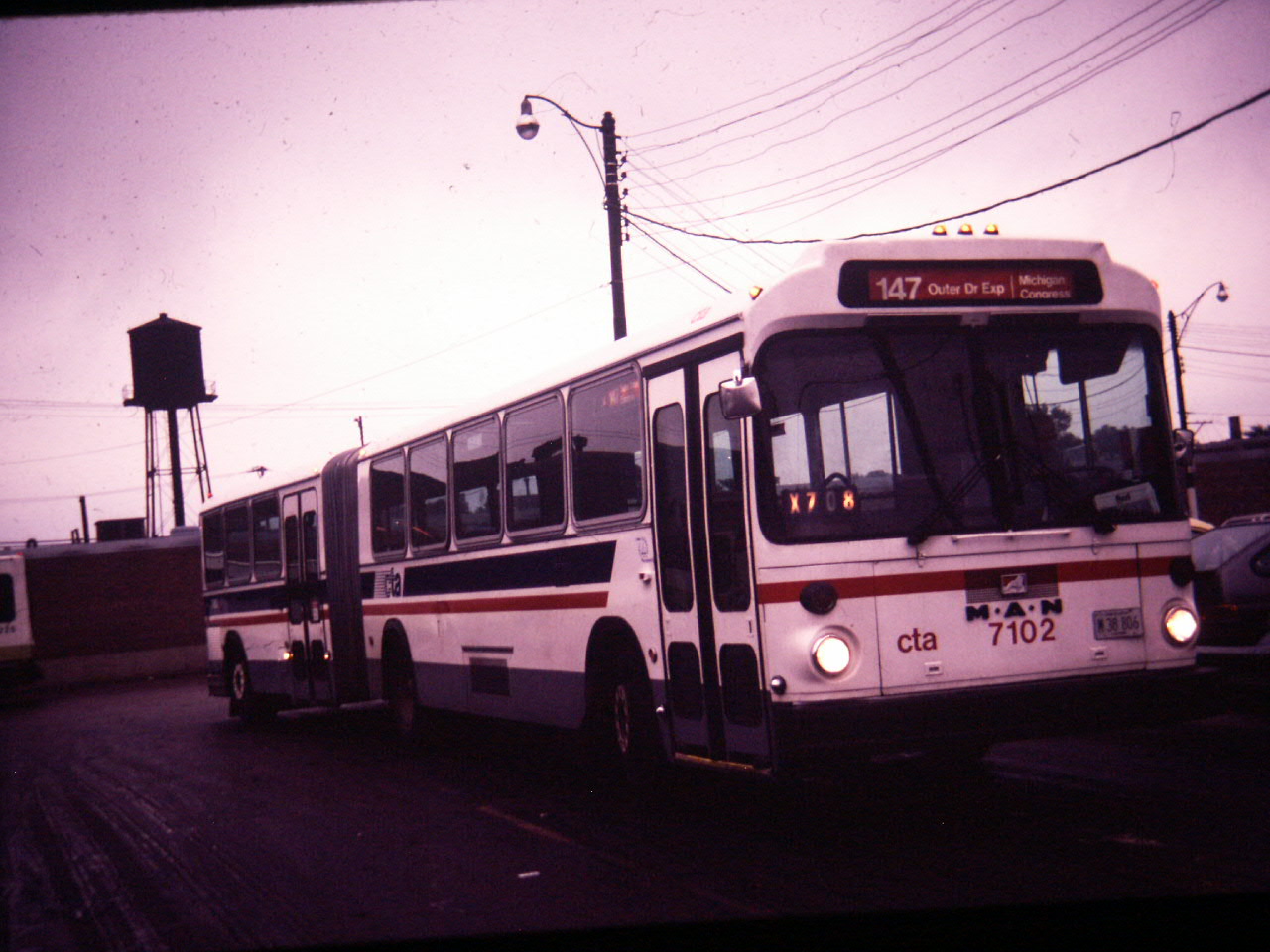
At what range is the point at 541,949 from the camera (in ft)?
19.3

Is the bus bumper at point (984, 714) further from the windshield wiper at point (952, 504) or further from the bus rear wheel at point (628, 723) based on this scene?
the bus rear wheel at point (628, 723)

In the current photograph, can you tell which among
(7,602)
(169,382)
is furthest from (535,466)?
(169,382)

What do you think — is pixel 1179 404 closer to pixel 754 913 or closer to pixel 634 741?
pixel 634 741

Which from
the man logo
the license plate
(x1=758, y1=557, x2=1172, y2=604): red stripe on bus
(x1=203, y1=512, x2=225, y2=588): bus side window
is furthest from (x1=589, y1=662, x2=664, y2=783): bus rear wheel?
(x1=203, y1=512, x2=225, y2=588): bus side window

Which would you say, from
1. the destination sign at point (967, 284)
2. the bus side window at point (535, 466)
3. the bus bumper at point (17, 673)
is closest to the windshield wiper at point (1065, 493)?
the destination sign at point (967, 284)

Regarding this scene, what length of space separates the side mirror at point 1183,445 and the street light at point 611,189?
11.7 meters

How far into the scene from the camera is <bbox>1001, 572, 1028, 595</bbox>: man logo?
7.49 m

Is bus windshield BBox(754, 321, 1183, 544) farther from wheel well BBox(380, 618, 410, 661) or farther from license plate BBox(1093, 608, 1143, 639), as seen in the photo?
wheel well BBox(380, 618, 410, 661)

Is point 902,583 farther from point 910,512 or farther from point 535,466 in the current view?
point 535,466

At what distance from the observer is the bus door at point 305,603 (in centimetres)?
1600

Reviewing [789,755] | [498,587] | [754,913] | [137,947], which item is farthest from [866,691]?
[498,587]

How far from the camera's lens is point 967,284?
774 cm

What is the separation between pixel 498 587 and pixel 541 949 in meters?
5.81

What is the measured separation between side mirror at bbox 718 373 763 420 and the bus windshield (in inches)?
9.3
